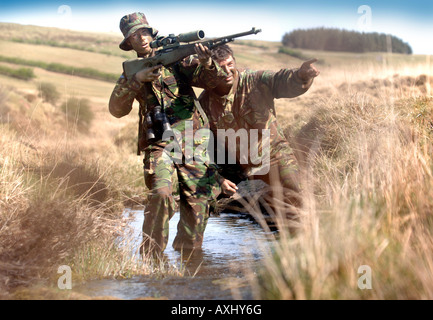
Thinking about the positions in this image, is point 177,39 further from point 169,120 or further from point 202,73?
point 169,120

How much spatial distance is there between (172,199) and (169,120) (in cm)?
81

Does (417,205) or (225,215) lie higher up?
(417,205)

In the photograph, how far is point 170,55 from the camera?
5895 millimetres

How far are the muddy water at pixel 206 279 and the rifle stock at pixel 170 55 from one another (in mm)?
1590

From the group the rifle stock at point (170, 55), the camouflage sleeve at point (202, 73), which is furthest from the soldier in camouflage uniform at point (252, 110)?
the rifle stock at point (170, 55)

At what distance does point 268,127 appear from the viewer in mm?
6594

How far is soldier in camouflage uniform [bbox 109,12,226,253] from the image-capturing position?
19.3 feet

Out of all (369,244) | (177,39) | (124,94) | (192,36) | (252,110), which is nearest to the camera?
(369,244)

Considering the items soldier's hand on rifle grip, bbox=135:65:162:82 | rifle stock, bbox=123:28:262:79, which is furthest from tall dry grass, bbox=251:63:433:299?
soldier's hand on rifle grip, bbox=135:65:162:82

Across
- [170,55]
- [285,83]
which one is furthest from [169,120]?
[285,83]

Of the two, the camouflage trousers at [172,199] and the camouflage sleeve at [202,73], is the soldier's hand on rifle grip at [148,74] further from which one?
the camouflage trousers at [172,199]
